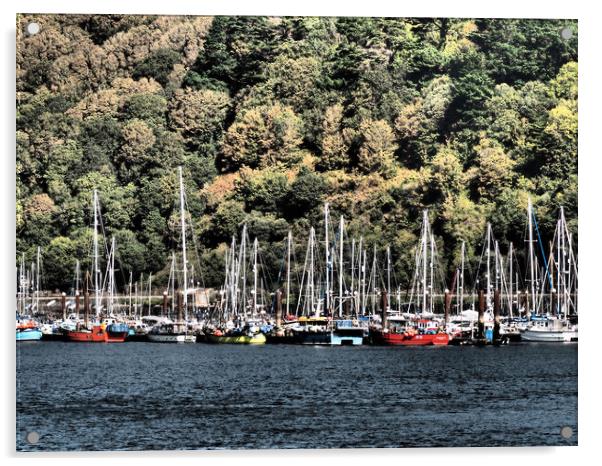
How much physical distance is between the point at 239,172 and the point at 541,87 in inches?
158

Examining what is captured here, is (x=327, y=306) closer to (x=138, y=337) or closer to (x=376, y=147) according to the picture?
(x=138, y=337)

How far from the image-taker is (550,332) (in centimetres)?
2108

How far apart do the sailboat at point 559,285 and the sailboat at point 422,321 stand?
1277 mm

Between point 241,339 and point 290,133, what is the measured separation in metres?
7.54

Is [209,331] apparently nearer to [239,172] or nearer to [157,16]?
[239,172]

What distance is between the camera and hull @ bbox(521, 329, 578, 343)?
1835 cm

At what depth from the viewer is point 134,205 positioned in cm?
2000

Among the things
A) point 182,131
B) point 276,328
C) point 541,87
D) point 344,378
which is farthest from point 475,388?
point 276,328

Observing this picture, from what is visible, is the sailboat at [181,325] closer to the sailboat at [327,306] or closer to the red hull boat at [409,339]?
the sailboat at [327,306]

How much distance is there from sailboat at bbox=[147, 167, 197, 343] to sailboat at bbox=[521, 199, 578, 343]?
4.22m

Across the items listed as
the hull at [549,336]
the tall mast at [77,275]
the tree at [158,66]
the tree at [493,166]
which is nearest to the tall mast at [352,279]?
the tree at [493,166]

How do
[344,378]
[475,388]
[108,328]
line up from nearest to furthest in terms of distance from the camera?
[475,388], [344,378], [108,328]

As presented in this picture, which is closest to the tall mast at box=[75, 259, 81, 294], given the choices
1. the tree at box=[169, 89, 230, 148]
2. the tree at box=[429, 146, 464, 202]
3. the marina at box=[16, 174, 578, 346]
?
the marina at box=[16, 174, 578, 346]

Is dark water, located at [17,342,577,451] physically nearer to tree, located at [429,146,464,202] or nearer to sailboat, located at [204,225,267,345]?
sailboat, located at [204,225,267,345]
